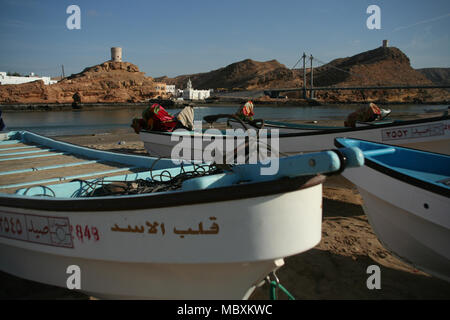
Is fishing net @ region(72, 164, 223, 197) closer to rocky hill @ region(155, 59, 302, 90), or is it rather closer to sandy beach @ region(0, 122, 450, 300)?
sandy beach @ region(0, 122, 450, 300)

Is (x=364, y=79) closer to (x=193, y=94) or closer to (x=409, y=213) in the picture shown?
(x=193, y=94)

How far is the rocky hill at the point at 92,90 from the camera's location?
252 ft

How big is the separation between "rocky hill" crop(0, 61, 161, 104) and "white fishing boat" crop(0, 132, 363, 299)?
279 feet

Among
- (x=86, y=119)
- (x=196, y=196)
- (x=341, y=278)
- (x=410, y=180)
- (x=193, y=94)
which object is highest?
(x=193, y=94)

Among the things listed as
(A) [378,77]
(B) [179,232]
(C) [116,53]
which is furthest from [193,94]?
(B) [179,232]

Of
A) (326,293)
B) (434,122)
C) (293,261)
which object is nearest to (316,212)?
(326,293)

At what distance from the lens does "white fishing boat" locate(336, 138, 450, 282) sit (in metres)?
3.40

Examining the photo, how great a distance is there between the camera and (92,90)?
292 feet

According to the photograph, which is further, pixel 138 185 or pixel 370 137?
pixel 370 137

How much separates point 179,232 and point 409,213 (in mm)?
2793

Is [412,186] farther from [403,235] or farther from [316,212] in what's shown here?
[316,212]

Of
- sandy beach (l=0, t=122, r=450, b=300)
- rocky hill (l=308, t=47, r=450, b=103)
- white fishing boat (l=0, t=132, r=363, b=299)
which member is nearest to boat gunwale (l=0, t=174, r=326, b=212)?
white fishing boat (l=0, t=132, r=363, b=299)

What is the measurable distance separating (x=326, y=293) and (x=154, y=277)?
180 centimetres

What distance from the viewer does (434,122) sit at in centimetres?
665
